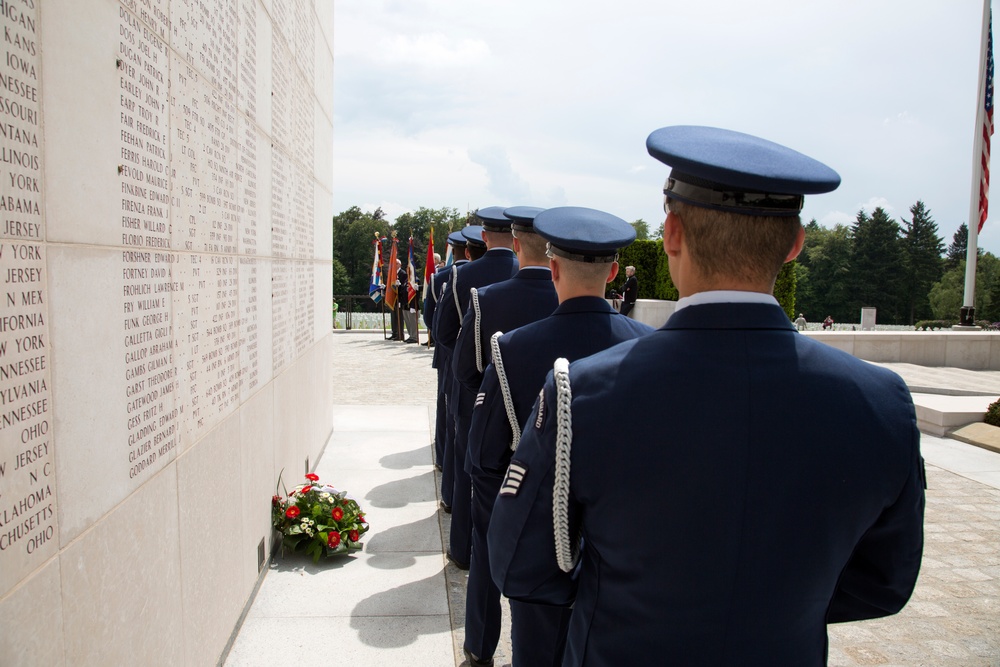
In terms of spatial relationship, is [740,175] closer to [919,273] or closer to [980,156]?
[980,156]

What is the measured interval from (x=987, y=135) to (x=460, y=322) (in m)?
18.7

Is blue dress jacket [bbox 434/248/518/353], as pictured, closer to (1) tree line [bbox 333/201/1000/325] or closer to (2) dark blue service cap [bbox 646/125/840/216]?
(2) dark blue service cap [bbox 646/125/840/216]

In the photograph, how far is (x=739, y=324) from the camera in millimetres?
1413

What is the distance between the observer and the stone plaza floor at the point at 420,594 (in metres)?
3.60

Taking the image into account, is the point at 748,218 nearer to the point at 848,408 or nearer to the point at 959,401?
the point at 848,408

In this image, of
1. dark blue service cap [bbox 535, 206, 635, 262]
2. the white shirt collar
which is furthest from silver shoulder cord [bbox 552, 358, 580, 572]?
dark blue service cap [bbox 535, 206, 635, 262]

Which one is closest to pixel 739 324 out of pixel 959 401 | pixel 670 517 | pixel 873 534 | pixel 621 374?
pixel 621 374

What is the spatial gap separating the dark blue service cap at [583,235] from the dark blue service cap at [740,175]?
1.16m

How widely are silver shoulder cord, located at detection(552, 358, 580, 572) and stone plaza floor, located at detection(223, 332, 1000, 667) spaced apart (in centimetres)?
225

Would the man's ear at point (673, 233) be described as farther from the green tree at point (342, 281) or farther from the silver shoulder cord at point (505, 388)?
the green tree at point (342, 281)

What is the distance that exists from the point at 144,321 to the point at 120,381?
10.8 inches

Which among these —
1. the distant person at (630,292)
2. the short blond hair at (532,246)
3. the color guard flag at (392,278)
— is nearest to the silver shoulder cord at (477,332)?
the short blond hair at (532,246)

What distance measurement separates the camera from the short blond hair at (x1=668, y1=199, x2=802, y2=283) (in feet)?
4.59

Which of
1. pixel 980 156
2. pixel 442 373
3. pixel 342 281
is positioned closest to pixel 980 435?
pixel 442 373
